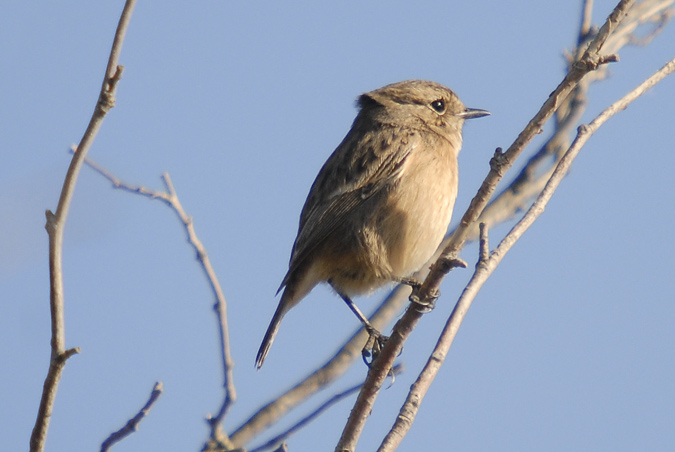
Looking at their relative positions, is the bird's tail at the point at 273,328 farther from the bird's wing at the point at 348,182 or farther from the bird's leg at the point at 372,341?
the bird's leg at the point at 372,341

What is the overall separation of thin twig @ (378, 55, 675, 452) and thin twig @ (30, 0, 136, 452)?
1498mm

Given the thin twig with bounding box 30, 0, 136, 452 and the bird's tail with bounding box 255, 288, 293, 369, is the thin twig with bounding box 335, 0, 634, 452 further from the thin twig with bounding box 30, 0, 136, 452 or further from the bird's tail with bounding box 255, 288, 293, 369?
the bird's tail with bounding box 255, 288, 293, 369

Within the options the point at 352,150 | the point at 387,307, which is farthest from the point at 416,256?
the point at 352,150

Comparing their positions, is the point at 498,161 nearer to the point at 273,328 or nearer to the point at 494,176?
→ the point at 494,176

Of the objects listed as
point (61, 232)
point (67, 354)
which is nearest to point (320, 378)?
point (67, 354)

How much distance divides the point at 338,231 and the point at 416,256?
2.26 ft

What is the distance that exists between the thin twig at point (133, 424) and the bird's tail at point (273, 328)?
375cm

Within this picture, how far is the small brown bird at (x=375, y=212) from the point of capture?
6.49 meters

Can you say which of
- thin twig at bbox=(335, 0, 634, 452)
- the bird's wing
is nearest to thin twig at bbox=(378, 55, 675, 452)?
thin twig at bbox=(335, 0, 634, 452)

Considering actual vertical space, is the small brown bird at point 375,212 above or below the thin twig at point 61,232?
above

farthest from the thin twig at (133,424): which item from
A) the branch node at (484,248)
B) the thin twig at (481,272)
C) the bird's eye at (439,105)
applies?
the bird's eye at (439,105)

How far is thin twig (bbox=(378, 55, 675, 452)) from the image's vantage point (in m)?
3.76

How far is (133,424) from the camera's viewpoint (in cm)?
302

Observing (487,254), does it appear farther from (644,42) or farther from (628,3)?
(644,42)
